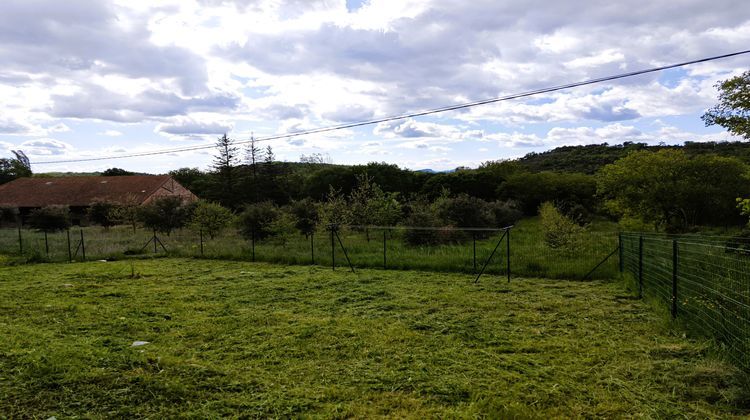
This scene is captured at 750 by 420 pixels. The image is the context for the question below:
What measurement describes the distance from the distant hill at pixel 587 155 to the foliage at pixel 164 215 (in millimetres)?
32311

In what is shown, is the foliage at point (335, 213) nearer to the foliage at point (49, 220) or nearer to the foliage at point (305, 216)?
the foliage at point (305, 216)

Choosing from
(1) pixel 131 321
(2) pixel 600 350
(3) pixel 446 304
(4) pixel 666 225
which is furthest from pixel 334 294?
(4) pixel 666 225

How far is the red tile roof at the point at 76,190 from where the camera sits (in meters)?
38.6

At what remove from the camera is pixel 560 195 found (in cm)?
3002

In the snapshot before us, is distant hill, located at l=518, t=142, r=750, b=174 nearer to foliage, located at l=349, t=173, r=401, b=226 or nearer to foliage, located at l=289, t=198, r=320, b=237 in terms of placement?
foliage, located at l=349, t=173, r=401, b=226

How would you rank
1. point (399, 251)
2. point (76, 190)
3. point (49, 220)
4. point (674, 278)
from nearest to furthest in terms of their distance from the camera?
point (674, 278), point (399, 251), point (49, 220), point (76, 190)

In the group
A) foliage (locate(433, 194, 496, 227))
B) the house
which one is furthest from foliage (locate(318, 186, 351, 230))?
the house

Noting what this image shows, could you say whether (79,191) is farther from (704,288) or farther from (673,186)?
(704,288)

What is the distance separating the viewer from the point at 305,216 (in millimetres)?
22484

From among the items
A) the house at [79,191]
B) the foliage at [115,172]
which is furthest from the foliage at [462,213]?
the foliage at [115,172]

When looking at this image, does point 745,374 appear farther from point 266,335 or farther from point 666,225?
point 666,225

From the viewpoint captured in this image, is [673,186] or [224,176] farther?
[224,176]

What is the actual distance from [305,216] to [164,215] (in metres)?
9.06

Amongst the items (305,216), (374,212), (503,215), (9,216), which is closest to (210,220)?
(305,216)
